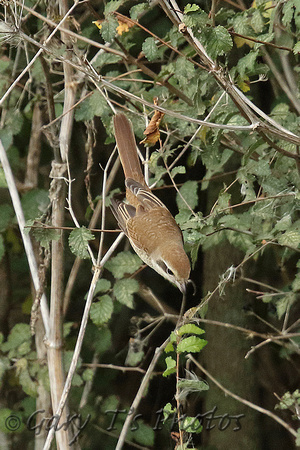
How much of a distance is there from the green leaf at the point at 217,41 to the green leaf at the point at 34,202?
5.80 ft

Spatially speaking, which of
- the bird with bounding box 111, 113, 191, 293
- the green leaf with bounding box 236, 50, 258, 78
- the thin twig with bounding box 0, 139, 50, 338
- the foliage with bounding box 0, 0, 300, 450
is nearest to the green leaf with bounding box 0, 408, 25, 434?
the foliage with bounding box 0, 0, 300, 450

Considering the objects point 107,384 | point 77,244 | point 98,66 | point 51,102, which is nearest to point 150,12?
point 98,66

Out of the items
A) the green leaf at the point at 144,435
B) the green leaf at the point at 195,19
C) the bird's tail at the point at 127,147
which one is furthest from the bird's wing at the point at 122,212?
the green leaf at the point at 144,435

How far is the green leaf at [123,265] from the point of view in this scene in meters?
2.99

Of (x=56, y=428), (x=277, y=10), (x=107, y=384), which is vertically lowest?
(x=107, y=384)

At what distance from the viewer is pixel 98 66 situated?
9.94ft

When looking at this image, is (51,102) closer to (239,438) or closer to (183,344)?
(183,344)

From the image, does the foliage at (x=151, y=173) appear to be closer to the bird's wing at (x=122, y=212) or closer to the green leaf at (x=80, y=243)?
the green leaf at (x=80, y=243)

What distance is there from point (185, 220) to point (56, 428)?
108cm

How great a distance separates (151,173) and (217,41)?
167cm

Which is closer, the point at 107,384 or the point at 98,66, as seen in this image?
the point at 98,66

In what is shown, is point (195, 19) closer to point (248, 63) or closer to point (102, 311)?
point (248, 63)

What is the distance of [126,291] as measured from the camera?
2.95 metres

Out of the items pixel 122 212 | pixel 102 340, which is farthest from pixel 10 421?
pixel 122 212
